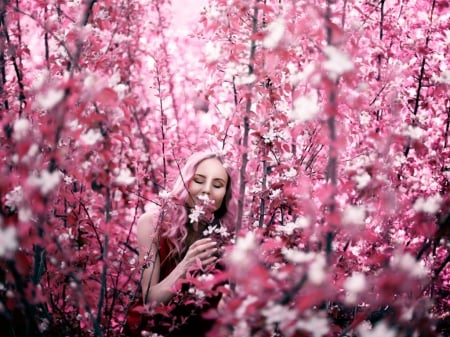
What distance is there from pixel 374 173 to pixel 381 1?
1.86 meters

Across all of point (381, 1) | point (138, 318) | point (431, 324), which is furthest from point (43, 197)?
point (381, 1)

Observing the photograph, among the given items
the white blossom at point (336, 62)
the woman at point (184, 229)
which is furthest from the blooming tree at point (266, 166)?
the woman at point (184, 229)

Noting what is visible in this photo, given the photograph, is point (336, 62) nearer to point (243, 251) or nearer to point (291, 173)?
point (243, 251)

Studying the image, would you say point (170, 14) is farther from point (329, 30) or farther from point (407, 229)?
point (329, 30)

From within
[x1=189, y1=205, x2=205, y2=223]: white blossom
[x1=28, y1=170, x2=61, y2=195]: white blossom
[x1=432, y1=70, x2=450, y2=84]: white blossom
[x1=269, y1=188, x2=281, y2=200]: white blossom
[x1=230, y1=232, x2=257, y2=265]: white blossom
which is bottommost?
[x1=230, y1=232, x2=257, y2=265]: white blossom

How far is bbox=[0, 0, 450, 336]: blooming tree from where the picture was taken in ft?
5.05

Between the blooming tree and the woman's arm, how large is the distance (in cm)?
9

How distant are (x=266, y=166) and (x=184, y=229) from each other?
0.56 metres

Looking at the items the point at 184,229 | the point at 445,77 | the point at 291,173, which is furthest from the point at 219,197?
the point at 445,77

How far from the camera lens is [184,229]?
2801 millimetres

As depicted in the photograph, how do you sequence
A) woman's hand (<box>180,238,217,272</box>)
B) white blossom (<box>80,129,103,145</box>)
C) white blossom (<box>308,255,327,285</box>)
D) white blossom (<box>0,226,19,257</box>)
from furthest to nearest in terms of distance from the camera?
woman's hand (<box>180,238,217,272</box>)
white blossom (<box>80,129,103,145</box>)
white blossom (<box>0,226,19,257</box>)
white blossom (<box>308,255,327,285</box>)

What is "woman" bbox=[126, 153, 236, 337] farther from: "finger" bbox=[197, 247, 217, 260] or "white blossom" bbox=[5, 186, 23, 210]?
"white blossom" bbox=[5, 186, 23, 210]

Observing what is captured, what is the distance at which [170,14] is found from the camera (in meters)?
5.35

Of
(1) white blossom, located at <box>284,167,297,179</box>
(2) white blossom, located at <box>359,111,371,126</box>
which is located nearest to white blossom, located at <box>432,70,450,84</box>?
(2) white blossom, located at <box>359,111,371,126</box>
